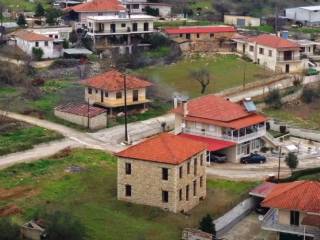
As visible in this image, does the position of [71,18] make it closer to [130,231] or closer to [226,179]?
[226,179]

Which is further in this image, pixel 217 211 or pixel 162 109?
pixel 162 109

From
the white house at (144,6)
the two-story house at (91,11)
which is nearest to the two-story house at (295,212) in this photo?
the two-story house at (91,11)

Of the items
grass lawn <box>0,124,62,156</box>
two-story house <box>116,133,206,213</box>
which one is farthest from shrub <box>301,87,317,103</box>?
two-story house <box>116,133,206,213</box>

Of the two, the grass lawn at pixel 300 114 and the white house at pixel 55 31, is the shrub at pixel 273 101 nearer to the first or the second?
the grass lawn at pixel 300 114

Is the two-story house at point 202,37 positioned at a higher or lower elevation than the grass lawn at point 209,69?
higher

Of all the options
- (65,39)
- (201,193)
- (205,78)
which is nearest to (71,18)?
(65,39)

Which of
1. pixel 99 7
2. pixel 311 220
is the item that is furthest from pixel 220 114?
pixel 99 7

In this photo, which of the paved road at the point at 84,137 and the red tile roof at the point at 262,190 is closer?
the red tile roof at the point at 262,190
